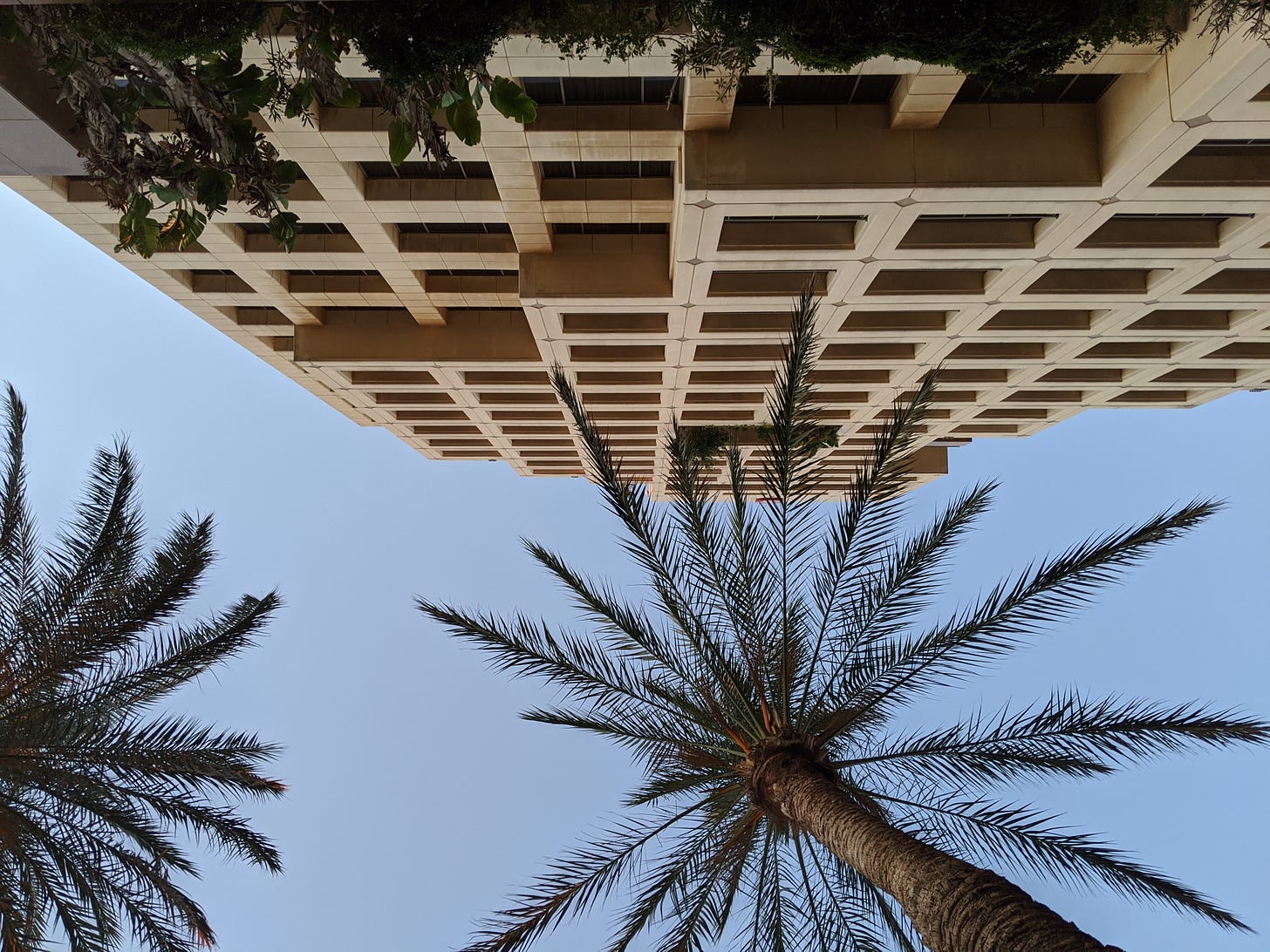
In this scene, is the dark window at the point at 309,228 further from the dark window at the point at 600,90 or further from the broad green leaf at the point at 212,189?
the broad green leaf at the point at 212,189

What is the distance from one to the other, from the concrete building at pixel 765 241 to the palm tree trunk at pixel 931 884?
931cm

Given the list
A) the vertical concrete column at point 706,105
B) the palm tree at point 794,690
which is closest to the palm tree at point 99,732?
the palm tree at point 794,690

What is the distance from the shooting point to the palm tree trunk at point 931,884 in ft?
17.8

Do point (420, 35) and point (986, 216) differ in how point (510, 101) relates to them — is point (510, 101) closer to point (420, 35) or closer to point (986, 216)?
point (420, 35)

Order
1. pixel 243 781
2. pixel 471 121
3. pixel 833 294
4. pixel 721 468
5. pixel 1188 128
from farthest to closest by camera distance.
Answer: pixel 721 468, pixel 833 294, pixel 243 781, pixel 1188 128, pixel 471 121

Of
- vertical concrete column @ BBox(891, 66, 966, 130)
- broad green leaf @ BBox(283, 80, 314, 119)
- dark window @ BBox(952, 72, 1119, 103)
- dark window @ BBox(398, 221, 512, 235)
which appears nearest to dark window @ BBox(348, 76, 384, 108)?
dark window @ BBox(398, 221, 512, 235)

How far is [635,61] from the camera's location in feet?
38.0

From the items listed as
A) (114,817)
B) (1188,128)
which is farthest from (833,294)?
(114,817)

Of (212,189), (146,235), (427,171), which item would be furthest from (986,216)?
(146,235)

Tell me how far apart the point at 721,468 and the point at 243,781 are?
22.0 meters

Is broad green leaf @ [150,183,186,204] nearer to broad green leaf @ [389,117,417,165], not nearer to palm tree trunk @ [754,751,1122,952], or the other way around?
broad green leaf @ [389,117,417,165]

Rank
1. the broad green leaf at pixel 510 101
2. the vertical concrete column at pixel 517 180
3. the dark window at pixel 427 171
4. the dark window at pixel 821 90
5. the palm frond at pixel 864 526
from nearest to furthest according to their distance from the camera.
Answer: the broad green leaf at pixel 510 101
the palm frond at pixel 864 526
the dark window at pixel 821 90
the vertical concrete column at pixel 517 180
the dark window at pixel 427 171

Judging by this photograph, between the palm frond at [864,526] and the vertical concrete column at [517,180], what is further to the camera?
→ the vertical concrete column at [517,180]

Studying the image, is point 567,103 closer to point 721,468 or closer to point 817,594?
point 817,594
